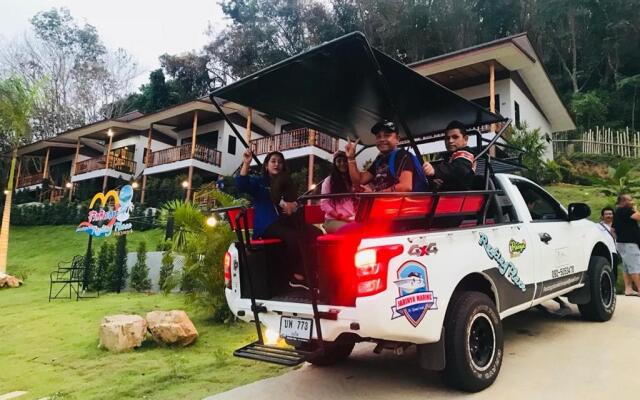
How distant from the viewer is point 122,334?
5.41 m

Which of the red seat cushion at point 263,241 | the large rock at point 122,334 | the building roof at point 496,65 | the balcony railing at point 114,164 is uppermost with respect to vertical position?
the building roof at point 496,65

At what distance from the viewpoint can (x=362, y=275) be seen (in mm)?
2477

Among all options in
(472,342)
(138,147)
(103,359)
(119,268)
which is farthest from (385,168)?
(138,147)

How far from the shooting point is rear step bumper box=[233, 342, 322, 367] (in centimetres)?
266

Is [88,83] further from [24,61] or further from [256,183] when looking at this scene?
[256,183]

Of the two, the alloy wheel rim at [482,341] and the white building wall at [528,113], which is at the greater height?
the white building wall at [528,113]

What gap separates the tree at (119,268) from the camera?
38.8 feet

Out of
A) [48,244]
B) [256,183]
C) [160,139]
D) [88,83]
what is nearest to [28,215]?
[48,244]

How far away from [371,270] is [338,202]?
1.13m

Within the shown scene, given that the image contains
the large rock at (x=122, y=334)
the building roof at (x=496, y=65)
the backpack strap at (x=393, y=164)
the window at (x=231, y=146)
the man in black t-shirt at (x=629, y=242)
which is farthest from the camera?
the window at (x=231, y=146)

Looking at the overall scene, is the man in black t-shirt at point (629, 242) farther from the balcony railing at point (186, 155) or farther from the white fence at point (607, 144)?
the balcony railing at point (186, 155)

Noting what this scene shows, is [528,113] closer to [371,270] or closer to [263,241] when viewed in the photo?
[263,241]

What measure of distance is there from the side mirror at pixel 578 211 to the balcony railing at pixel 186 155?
2006cm

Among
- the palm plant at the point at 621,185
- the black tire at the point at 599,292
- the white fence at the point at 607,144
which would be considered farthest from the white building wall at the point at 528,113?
the black tire at the point at 599,292
